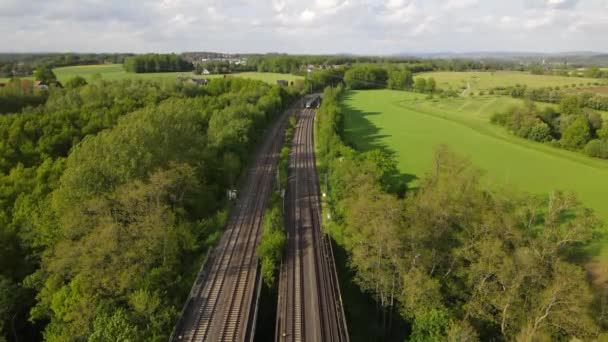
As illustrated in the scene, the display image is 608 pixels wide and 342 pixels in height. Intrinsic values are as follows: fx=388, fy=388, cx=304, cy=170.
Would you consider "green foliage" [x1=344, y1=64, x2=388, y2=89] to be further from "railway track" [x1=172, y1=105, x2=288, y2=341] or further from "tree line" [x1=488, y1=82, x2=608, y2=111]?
"railway track" [x1=172, y1=105, x2=288, y2=341]

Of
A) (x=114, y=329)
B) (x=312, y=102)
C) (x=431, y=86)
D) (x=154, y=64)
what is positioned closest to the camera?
(x=114, y=329)

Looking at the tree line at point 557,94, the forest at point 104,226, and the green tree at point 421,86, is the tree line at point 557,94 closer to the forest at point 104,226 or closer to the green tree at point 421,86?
the green tree at point 421,86

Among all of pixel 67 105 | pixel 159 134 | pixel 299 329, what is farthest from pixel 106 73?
pixel 299 329

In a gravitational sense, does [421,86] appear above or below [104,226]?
above

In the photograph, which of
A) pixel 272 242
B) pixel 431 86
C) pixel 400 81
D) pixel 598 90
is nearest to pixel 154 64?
pixel 400 81

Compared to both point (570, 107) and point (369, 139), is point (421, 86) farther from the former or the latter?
point (369, 139)

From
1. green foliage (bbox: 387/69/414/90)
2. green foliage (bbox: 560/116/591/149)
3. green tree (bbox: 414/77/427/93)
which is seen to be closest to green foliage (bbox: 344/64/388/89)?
green foliage (bbox: 387/69/414/90)

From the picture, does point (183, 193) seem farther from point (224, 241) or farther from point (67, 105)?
point (67, 105)
